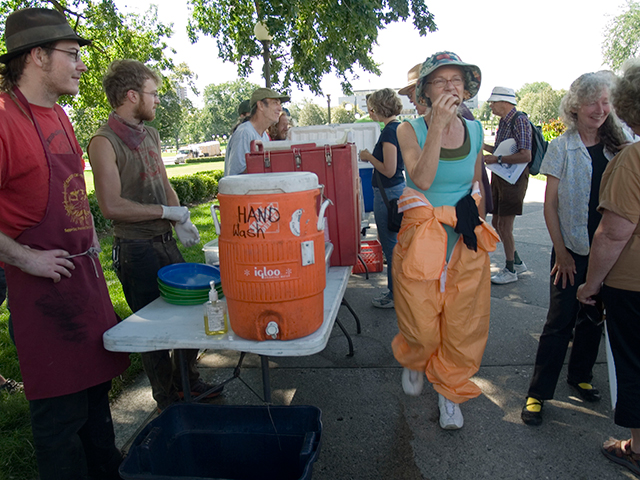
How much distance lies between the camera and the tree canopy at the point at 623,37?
143 ft

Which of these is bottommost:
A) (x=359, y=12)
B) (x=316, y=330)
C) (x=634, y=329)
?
(x=634, y=329)

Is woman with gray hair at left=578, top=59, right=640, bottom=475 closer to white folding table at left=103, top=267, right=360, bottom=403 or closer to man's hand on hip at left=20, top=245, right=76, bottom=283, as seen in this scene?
white folding table at left=103, top=267, right=360, bottom=403

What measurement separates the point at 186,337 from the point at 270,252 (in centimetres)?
58

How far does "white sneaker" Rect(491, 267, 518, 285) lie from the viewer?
202 inches

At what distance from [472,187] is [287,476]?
1784mm

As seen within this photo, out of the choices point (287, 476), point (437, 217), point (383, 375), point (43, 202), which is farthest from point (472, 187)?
point (43, 202)

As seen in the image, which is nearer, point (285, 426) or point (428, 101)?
point (285, 426)

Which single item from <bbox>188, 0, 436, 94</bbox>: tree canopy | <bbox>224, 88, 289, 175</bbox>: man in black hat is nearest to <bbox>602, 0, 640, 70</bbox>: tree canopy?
<bbox>188, 0, 436, 94</bbox>: tree canopy

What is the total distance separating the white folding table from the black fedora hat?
1.18 meters

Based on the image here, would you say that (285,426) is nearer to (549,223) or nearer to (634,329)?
(634,329)

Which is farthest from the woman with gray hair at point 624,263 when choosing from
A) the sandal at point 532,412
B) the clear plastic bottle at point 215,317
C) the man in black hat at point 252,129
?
the man in black hat at point 252,129

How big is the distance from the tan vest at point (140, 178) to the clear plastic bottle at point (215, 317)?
36.1 inches

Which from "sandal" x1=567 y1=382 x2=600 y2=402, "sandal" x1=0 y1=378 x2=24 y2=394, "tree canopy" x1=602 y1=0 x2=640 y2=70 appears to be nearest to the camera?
"sandal" x1=567 y1=382 x2=600 y2=402

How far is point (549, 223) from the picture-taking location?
102 inches
